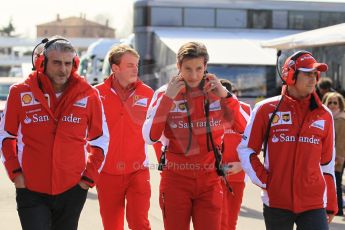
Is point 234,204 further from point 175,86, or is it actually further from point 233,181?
point 175,86

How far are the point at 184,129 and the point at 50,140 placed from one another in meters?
0.98

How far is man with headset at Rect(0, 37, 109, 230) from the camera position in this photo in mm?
4637

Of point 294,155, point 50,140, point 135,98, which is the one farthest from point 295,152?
point 135,98

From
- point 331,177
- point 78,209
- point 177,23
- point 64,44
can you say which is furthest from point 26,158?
point 177,23

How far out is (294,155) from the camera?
4.61 m

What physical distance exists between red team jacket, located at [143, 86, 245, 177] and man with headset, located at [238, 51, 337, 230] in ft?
0.98

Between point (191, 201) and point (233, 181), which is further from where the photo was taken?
point (233, 181)

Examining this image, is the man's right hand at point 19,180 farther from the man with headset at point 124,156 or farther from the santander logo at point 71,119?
the man with headset at point 124,156

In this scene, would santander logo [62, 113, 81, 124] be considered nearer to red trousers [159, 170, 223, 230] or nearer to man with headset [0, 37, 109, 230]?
man with headset [0, 37, 109, 230]

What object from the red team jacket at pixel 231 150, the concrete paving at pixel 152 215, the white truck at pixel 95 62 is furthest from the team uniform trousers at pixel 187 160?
the white truck at pixel 95 62

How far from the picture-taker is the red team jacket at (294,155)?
4598 mm

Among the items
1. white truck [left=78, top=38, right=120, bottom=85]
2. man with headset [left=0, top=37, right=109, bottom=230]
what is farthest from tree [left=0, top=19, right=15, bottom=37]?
man with headset [left=0, top=37, right=109, bottom=230]

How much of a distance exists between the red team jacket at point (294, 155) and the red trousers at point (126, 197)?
4.57 feet

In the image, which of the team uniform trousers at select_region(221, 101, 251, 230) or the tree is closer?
the team uniform trousers at select_region(221, 101, 251, 230)
